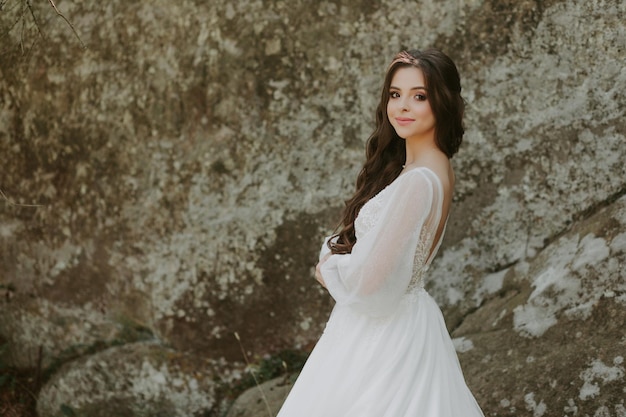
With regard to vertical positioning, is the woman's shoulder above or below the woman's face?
below

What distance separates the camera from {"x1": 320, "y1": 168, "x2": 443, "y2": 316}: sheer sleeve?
2861 mm

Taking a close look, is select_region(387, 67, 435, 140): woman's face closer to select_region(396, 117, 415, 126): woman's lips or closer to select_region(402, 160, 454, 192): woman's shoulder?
select_region(396, 117, 415, 126): woman's lips

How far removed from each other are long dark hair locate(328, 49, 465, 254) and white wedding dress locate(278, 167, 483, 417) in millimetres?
316

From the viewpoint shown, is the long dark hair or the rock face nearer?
the long dark hair

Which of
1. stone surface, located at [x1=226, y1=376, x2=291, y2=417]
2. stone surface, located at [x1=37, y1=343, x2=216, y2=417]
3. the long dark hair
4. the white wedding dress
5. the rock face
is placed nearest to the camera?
the white wedding dress

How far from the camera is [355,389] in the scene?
288 cm

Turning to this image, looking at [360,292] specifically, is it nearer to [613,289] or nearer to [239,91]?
[613,289]

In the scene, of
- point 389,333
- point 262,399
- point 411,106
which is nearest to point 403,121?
point 411,106

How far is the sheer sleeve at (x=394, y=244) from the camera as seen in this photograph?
2.86m

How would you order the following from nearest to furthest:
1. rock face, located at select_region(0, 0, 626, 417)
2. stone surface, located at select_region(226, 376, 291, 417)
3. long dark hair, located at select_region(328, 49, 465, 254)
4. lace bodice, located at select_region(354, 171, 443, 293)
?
lace bodice, located at select_region(354, 171, 443, 293) < long dark hair, located at select_region(328, 49, 465, 254) < rock face, located at select_region(0, 0, 626, 417) < stone surface, located at select_region(226, 376, 291, 417)

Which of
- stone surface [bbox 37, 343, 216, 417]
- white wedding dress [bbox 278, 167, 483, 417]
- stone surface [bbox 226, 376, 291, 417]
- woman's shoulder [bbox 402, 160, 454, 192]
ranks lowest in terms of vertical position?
stone surface [bbox 226, 376, 291, 417]

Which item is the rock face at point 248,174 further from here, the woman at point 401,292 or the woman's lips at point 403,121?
the woman's lips at point 403,121

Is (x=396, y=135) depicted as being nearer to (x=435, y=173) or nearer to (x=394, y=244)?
(x=435, y=173)

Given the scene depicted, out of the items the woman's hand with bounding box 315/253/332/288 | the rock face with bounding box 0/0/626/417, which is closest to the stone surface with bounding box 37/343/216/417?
the rock face with bounding box 0/0/626/417
